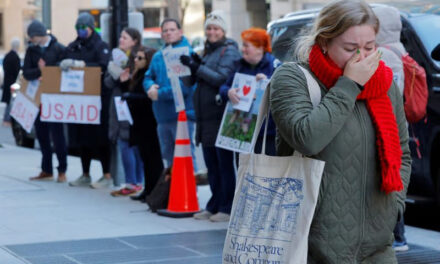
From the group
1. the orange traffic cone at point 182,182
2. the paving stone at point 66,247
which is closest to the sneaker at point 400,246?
the paving stone at point 66,247

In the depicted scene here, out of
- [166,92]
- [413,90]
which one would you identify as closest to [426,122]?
[413,90]

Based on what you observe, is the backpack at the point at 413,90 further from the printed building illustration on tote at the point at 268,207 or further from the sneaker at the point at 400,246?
the printed building illustration on tote at the point at 268,207

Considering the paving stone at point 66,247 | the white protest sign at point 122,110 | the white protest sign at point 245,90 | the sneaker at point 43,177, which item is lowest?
the sneaker at point 43,177

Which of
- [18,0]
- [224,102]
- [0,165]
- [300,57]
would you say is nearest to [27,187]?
[0,165]

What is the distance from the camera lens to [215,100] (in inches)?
324

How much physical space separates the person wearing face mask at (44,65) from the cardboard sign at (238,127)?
12.4ft

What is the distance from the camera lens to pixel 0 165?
1323 centimetres

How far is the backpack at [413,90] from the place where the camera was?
6.66 metres

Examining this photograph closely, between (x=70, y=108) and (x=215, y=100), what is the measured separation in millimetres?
3272

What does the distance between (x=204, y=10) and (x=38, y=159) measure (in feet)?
99.4

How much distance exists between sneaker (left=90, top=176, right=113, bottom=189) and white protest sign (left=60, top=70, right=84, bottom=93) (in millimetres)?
1093

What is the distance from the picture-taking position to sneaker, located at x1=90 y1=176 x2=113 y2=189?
10.8 metres

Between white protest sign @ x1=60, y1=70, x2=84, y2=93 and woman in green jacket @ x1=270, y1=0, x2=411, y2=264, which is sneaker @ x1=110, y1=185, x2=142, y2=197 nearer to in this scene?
white protest sign @ x1=60, y1=70, x2=84, y2=93

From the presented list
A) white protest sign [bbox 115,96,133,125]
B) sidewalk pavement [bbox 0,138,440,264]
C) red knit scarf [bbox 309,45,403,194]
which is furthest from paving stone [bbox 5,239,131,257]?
red knit scarf [bbox 309,45,403,194]
